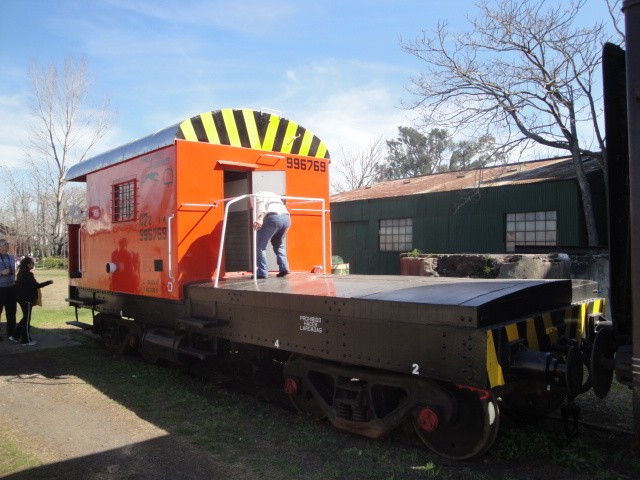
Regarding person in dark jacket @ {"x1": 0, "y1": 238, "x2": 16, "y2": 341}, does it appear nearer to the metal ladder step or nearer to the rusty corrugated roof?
the metal ladder step

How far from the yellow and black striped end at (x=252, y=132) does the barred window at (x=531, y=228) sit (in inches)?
Result: 428

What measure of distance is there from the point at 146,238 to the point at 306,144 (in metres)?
2.44

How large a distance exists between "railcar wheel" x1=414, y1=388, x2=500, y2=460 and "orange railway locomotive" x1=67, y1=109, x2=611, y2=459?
1 cm

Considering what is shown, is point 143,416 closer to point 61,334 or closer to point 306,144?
point 306,144

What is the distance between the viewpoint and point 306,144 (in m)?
7.02

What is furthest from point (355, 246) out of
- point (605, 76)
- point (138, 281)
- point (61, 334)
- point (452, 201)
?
point (605, 76)

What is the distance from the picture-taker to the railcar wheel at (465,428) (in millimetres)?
3434

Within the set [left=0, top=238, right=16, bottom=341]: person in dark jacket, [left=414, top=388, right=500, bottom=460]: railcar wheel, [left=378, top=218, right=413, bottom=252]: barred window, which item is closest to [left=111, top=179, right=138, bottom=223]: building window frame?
[left=0, top=238, right=16, bottom=341]: person in dark jacket

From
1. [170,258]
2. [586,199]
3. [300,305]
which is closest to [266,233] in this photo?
[170,258]

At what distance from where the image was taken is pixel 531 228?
16094 mm

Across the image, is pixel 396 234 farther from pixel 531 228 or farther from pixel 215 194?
pixel 215 194

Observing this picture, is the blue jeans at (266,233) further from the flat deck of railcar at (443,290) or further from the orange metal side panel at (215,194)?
the flat deck of railcar at (443,290)

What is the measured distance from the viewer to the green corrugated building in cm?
1536

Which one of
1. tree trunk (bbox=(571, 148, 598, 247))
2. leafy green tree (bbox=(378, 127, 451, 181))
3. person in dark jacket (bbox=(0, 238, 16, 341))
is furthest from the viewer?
leafy green tree (bbox=(378, 127, 451, 181))
